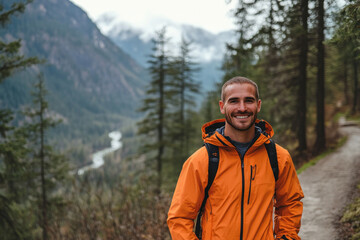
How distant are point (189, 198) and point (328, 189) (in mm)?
7526

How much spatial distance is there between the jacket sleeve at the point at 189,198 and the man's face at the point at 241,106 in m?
0.44

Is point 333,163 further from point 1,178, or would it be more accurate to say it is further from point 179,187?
point 1,178

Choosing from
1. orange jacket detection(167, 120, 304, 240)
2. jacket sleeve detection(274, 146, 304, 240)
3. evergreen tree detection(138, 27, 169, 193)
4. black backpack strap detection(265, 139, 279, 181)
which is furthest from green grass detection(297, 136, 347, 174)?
evergreen tree detection(138, 27, 169, 193)

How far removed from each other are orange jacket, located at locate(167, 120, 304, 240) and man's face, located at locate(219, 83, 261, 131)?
7.2 inches

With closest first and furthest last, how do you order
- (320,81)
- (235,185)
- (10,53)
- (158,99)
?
1. (235,185)
2. (10,53)
3. (320,81)
4. (158,99)

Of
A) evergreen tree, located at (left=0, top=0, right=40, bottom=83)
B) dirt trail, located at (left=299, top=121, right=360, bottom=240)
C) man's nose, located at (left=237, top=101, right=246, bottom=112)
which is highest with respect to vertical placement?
evergreen tree, located at (left=0, top=0, right=40, bottom=83)

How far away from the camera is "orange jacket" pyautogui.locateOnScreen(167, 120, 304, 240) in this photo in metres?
2.33

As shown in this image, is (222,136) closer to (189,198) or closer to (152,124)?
(189,198)

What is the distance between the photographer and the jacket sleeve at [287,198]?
2531mm

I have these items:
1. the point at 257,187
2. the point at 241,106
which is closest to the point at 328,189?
the point at 257,187

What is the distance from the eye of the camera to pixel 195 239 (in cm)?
232

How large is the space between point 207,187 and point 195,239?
0.47 m

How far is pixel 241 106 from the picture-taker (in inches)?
94.8

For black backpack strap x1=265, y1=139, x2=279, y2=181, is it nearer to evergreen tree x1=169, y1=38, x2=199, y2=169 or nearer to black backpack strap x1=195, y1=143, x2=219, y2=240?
black backpack strap x1=195, y1=143, x2=219, y2=240
